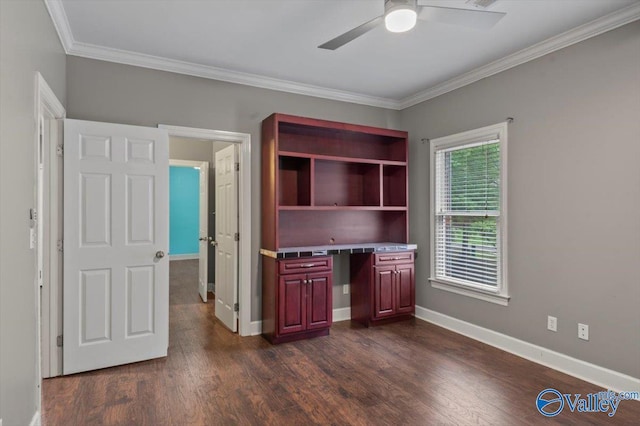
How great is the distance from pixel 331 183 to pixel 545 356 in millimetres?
2778

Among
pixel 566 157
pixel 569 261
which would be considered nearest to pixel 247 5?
pixel 566 157

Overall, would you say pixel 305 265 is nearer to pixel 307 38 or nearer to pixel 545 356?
pixel 307 38

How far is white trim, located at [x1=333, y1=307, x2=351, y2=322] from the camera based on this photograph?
14.8ft

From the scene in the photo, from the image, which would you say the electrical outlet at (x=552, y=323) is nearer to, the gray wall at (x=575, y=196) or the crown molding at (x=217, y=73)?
the gray wall at (x=575, y=196)

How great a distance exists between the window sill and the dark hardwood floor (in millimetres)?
468

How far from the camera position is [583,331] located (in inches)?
116

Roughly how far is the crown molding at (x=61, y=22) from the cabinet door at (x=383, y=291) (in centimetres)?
362

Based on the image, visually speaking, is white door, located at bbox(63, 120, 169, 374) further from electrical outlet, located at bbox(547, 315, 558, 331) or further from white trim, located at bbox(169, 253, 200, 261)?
white trim, located at bbox(169, 253, 200, 261)

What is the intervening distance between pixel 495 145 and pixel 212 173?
165 inches

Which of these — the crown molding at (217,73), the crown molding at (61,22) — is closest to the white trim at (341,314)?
the crown molding at (217,73)

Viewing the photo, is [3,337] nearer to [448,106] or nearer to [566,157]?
[566,157]

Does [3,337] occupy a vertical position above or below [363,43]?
below

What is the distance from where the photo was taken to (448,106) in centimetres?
422

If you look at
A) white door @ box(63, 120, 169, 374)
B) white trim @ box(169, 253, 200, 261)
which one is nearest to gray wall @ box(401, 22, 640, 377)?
white door @ box(63, 120, 169, 374)
